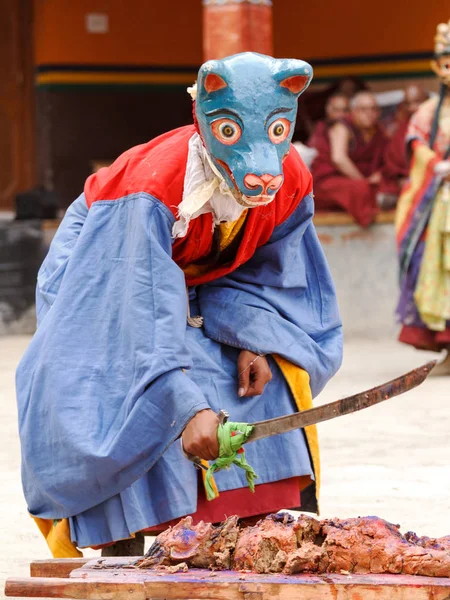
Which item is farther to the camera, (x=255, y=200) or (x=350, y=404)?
(x=255, y=200)

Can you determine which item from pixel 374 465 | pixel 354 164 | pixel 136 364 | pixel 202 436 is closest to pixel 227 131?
pixel 136 364

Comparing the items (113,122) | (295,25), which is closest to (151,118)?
(113,122)

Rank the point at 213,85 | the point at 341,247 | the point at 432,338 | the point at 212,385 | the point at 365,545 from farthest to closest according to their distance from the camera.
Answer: the point at 341,247, the point at 432,338, the point at 212,385, the point at 213,85, the point at 365,545

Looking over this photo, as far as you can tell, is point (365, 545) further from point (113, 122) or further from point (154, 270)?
point (113, 122)

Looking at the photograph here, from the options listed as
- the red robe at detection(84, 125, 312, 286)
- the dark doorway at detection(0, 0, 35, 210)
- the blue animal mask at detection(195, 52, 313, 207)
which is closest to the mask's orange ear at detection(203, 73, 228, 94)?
the blue animal mask at detection(195, 52, 313, 207)

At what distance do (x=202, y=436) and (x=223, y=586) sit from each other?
0.38 meters

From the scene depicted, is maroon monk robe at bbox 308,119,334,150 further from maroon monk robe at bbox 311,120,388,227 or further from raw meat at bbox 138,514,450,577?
raw meat at bbox 138,514,450,577

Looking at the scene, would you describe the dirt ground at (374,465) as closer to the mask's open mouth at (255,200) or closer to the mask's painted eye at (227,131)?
the mask's open mouth at (255,200)

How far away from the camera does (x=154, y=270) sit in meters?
3.44

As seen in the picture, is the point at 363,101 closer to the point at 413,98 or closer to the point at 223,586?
the point at 413,98

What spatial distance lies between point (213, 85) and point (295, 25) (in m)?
9.92

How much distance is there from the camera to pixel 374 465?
5.79m

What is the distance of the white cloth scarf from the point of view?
137 inches

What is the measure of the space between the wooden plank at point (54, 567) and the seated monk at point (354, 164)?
25.1 ft
